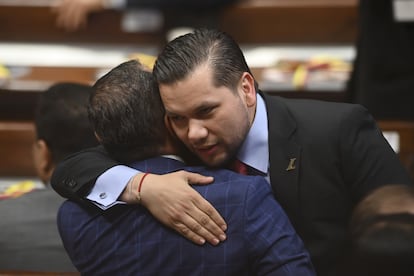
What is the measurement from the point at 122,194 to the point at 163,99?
20 cm

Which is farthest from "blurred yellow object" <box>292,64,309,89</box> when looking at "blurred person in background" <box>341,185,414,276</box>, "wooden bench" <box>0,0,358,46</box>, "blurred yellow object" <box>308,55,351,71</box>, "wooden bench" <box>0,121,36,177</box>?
"blurred person in background" <box>341,185,414,276</box>

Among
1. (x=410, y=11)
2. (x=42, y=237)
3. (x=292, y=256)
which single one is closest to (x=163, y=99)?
(x=292, y=256)

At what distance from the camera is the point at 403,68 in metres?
3.29

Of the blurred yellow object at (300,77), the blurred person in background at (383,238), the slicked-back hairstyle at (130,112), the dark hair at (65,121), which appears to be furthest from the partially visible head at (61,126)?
the blurred yellow object at (300,77)

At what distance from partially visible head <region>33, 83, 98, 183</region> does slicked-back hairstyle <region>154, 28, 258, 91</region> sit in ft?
1.97

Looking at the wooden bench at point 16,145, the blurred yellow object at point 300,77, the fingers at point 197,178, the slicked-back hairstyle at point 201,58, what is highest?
the slicked-back hairstyle at point 201,58

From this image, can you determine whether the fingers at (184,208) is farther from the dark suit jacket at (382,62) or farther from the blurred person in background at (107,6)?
the blurred person in background at (107,6)

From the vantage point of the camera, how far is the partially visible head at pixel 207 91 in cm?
170

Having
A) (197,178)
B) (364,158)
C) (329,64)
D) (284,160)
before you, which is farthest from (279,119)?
(329,64)

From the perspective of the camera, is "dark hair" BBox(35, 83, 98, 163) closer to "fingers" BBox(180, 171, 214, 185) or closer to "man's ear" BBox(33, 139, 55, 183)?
"man's ear" BBox(33, 139, 55, 183)

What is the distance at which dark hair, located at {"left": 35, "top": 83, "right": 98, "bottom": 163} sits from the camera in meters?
2.27

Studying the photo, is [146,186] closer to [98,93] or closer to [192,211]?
[192,211]

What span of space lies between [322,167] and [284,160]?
0.08 m

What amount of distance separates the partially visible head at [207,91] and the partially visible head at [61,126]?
58 cm
